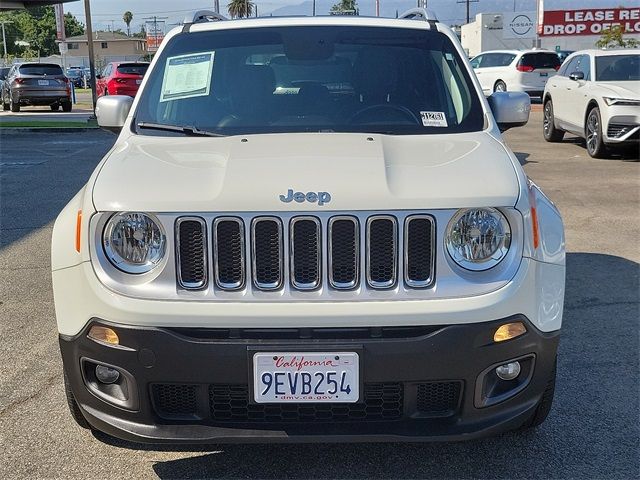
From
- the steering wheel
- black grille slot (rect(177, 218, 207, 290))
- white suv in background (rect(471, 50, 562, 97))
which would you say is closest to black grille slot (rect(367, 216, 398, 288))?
black grille slot (rect(177, 218, 207, 290))

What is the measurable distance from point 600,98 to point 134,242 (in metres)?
10.4

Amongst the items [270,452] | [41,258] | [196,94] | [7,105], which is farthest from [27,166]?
[7,105]

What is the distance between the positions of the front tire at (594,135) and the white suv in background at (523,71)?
10.8m

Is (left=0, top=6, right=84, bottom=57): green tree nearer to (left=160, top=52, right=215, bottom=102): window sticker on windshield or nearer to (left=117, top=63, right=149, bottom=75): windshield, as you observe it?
(left=117, top=63, right=149, bottom=75): windshield

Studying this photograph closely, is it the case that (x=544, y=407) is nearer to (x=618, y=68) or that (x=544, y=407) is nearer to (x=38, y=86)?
(x=618, y=68)

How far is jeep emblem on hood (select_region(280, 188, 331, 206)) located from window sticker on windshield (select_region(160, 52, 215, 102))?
57.2 inches

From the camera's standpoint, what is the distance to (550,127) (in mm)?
14695

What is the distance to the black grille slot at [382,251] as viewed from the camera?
109 inches

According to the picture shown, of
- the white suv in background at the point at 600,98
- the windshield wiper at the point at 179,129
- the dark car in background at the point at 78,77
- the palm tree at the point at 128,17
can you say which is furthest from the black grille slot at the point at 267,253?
the palm tree at the point at 128,17

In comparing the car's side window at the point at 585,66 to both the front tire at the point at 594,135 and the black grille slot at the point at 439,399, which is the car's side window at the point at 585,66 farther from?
the black grille slot at the point at 439,399

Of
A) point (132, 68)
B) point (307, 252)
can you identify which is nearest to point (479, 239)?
point (307, 252)

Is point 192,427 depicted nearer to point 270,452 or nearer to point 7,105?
point 270,452

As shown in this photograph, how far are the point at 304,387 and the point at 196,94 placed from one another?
1.89 meters

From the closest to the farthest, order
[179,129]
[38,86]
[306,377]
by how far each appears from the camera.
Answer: [306,377], [179,129], [38,86]
